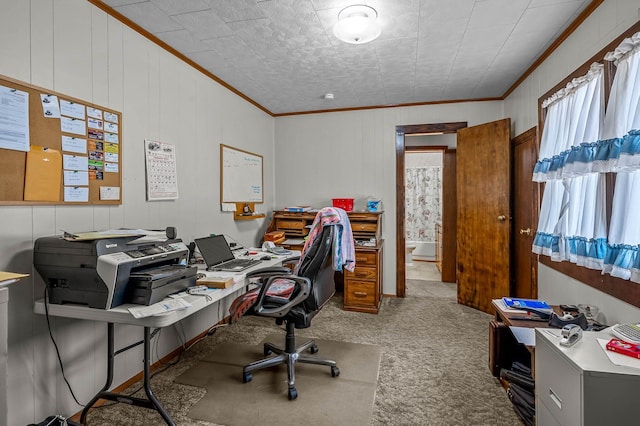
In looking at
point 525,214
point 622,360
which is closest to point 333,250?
point 622,360

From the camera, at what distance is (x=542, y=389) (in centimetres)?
141

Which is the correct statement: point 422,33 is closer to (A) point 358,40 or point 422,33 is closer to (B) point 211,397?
(A) point 358,40

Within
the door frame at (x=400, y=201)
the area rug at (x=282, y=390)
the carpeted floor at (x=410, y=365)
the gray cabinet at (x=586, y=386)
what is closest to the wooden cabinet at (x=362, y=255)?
the carpeted floor at (x=410, y=365)

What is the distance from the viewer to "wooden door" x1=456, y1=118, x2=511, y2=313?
338 centimetres

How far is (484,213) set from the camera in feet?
11.7

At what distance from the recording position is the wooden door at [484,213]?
3.38 meters

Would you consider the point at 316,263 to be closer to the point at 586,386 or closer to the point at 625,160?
the point at 586,386

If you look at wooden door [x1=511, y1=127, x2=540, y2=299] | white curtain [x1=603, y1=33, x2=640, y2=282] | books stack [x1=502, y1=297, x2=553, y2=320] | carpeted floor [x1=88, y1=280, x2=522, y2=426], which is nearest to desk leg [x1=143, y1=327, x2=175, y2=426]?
carpeted floor [x1=88, y1=280, x2=522, y2=426]

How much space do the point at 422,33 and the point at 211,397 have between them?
9.62 feet

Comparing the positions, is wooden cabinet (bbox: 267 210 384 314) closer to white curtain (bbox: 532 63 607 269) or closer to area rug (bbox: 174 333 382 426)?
area rug (bbox: 174 333 382 426)

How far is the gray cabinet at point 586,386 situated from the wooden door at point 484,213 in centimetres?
218

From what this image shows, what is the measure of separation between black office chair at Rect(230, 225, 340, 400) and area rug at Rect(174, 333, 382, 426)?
0.10m

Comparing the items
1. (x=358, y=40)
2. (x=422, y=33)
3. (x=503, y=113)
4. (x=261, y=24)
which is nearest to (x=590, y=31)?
(x=422, y=33)

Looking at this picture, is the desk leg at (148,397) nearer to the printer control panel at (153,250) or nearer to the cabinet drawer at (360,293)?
the printer control panel at (153,250)
